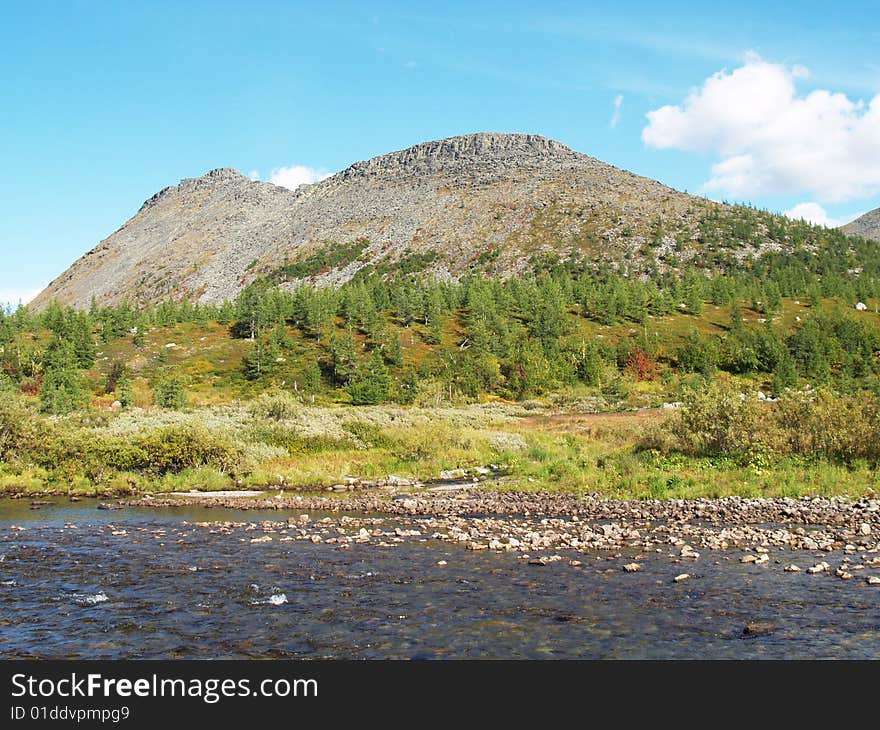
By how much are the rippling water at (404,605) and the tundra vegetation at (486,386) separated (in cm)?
1060

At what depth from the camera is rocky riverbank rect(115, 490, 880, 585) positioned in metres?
15.9

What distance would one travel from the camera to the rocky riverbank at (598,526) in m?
15.9

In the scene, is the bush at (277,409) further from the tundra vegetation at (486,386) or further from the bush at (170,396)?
the bush at (170,396)

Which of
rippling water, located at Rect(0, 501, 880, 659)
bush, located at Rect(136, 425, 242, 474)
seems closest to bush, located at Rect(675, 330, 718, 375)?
bush, located at Rect(136, 425, 242, 474)

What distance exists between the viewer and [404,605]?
1287 cm

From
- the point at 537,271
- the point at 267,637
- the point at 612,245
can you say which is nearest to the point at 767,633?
the point at 267,637

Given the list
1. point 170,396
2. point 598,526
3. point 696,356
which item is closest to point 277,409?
point 170,396

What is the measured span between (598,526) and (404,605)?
835cm

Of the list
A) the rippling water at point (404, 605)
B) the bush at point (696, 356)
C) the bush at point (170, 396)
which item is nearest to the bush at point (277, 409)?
the bush at point (170, 396)

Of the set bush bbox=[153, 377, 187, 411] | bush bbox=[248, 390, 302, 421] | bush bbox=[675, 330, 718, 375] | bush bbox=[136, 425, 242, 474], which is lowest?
bush bbox=[136, 425, 242, 474]

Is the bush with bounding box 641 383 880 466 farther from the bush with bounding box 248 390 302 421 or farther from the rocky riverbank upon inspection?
the bush with bounding box 248 390 302 421

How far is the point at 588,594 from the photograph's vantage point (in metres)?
13.2

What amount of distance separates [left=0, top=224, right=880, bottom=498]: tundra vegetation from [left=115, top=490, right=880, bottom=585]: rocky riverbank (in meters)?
2.54

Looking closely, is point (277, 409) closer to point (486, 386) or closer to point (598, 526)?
point (598, 526)
